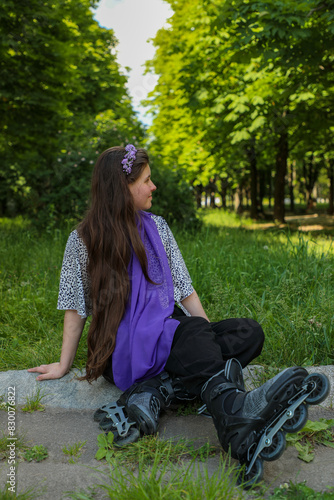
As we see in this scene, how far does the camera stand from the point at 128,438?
2146 millimetres

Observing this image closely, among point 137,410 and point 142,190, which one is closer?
point 137,410

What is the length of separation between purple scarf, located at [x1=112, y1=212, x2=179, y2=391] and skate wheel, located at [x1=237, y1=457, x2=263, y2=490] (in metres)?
0.70

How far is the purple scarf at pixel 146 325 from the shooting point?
233cm

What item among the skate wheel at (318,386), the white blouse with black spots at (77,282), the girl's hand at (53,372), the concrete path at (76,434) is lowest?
the concrete path at (76,434)

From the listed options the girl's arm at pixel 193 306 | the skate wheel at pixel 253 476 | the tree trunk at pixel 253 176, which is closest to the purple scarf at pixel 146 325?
the girl's arm at pixel 193 306

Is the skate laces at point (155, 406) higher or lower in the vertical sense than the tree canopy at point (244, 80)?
lower

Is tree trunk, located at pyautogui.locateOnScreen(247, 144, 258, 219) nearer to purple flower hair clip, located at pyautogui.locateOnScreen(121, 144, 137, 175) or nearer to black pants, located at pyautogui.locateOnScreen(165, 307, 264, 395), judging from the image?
purple flower hair clip, located at pyautogui.locateOnScreen(121, 144, 137, 175)

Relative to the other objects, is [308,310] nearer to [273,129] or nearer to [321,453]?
[321,453]

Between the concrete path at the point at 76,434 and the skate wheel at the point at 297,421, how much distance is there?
0.22 meters

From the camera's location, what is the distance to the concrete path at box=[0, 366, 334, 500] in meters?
1.84

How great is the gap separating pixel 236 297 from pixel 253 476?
2158mm

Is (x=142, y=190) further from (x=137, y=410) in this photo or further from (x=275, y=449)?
(x=275, y=449)

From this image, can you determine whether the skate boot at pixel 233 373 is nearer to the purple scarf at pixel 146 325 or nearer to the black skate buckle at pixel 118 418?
the purple scarf at pixel 146 325

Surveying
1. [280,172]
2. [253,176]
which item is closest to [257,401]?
[280,172]
